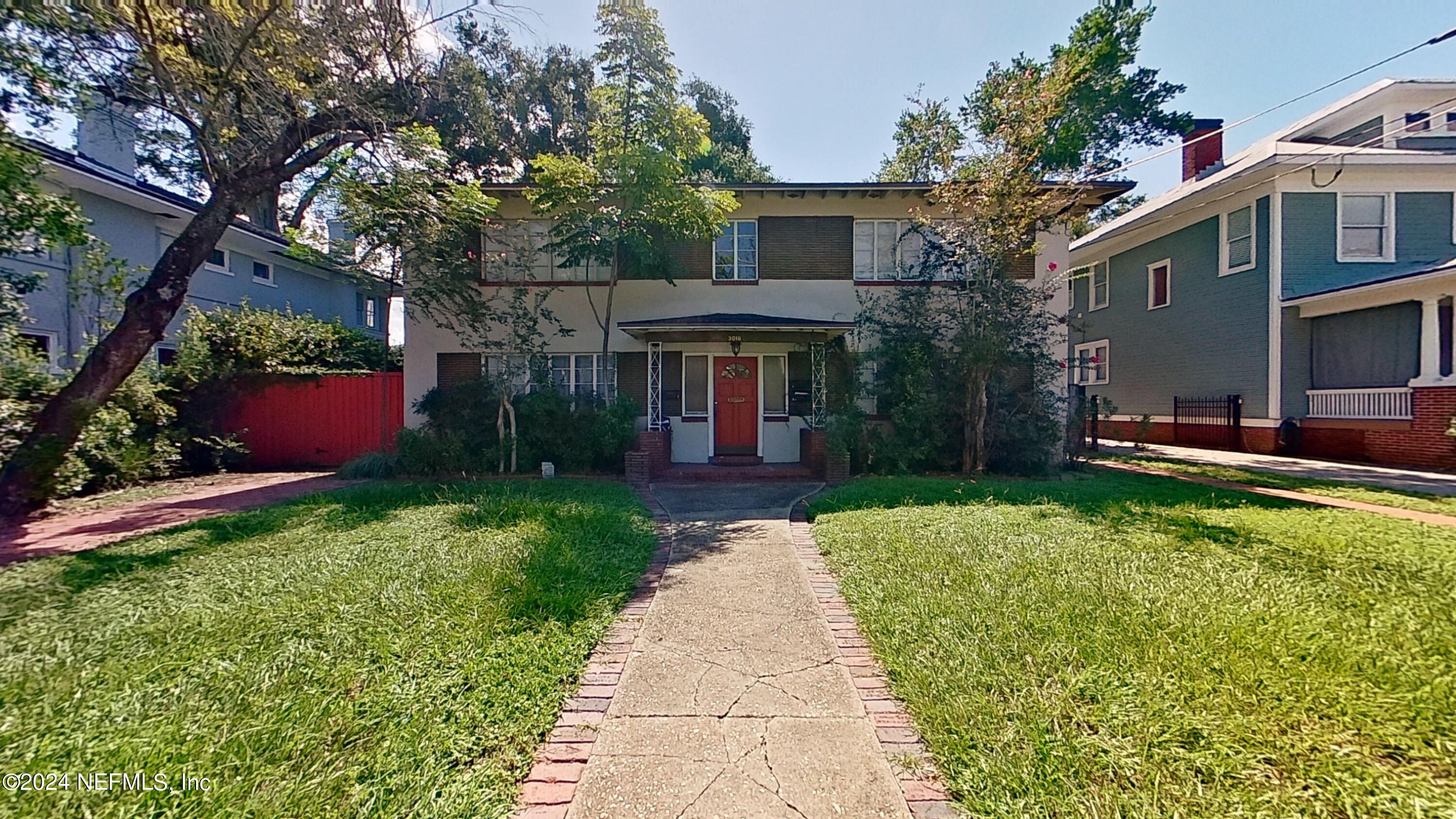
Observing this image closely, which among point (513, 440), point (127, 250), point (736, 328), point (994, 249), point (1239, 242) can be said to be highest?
point (1239, 242)

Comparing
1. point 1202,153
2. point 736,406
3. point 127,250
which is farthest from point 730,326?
point 1202,153

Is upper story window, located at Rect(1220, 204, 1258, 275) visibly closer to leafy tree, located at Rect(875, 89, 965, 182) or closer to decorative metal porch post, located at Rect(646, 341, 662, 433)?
leafy tree, located at Rect(875, 89, 965, 182)

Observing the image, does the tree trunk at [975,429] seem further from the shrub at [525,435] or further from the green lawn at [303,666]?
the green lawn at [303,666]

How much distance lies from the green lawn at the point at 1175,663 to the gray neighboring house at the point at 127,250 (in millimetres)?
11282

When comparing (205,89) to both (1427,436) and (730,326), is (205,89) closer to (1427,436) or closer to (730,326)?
(730,326)

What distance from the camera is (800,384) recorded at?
11.8 metres

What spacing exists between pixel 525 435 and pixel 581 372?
219cm

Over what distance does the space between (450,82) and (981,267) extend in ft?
31.8

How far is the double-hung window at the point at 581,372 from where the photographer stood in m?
11.9

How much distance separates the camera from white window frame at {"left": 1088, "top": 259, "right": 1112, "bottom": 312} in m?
18.9

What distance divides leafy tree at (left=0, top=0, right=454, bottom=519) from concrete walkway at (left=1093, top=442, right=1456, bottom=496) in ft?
54.2

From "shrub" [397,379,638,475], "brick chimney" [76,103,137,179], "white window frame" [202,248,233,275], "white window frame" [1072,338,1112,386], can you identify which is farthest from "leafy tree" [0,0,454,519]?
"white window frame" [1072,338,1112,386]

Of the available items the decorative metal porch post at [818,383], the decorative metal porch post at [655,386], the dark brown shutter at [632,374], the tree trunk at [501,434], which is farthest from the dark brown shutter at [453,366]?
the decorative metal porch post at [818,383]

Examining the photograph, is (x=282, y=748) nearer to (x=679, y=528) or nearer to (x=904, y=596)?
(x=904, y=596)
